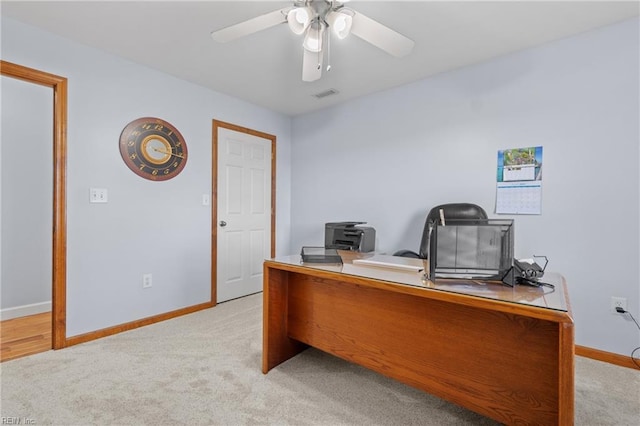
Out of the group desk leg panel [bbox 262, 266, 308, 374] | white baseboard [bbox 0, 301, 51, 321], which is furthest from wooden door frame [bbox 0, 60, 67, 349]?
desk leg panel [bbox 262, 266, 308, 374]

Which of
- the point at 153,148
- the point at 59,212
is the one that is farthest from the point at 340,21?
the point at 59,212

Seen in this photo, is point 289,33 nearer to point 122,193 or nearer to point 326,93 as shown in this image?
point 326,93

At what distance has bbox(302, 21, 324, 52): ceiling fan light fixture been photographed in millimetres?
1760

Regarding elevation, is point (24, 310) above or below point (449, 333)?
below

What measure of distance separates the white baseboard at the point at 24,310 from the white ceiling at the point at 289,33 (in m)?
2.62

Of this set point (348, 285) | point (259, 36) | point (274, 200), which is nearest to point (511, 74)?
point (259, 36)

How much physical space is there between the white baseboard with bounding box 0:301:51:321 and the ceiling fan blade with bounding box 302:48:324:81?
3.54 meters

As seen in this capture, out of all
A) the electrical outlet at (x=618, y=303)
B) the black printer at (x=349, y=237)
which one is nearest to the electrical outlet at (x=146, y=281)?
the black printer at (x=349, y=237)

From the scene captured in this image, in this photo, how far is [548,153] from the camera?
7.99 ft

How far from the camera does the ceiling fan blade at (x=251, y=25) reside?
5.54 ft

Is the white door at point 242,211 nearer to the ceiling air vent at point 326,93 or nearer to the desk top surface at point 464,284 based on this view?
the ceiling air vent at point 326,93

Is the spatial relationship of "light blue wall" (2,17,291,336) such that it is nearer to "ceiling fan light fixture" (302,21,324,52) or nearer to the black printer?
the black printer

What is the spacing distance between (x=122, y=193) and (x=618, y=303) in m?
3.97

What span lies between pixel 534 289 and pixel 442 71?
240 cm
